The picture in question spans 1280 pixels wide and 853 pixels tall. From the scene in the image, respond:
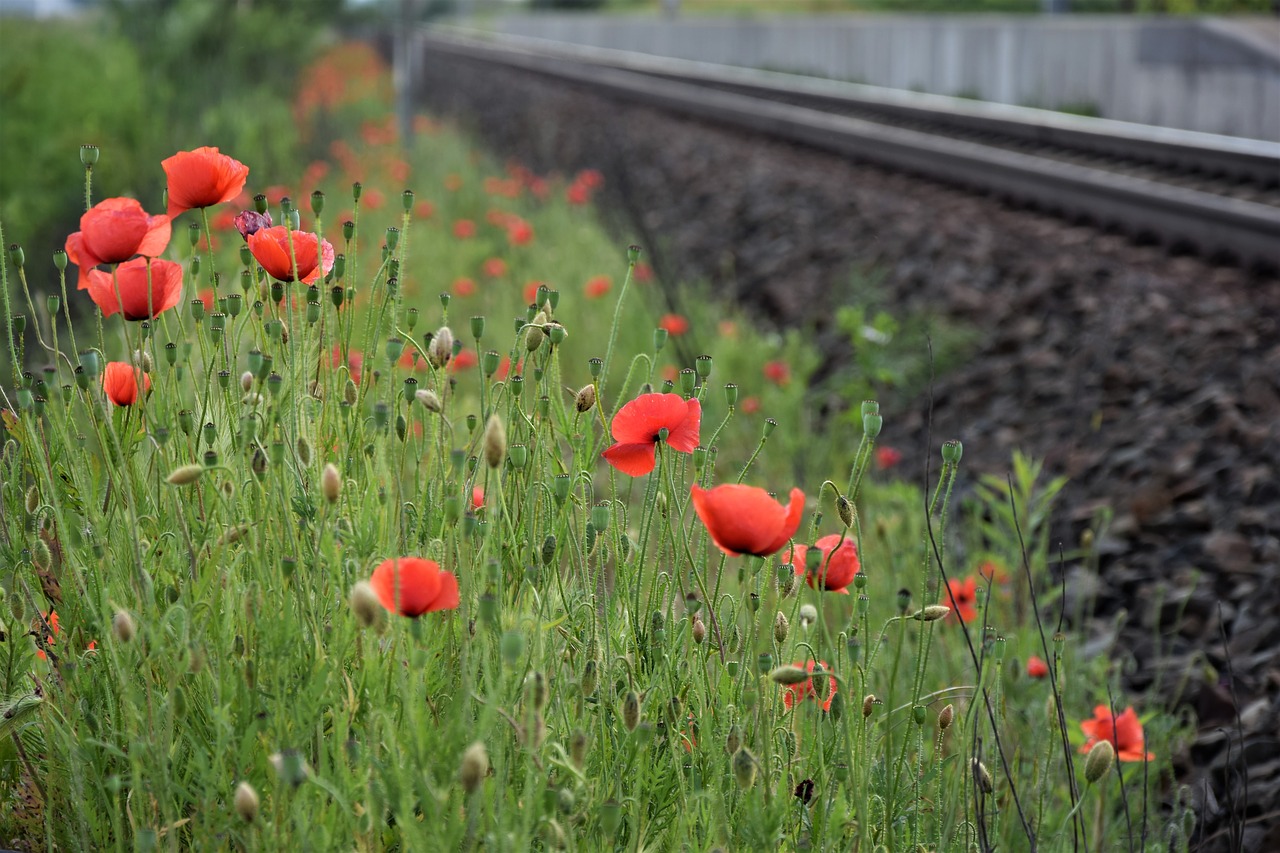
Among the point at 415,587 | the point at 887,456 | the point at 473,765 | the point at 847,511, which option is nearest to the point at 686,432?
the point at 847,511

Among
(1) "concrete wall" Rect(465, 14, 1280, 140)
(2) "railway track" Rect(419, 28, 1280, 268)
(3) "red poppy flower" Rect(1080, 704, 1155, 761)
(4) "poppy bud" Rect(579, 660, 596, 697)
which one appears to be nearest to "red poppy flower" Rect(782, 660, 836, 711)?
(4) "poppy bud" Rect(579, 660, 596, 697)

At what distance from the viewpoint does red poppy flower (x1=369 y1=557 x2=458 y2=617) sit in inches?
48.2

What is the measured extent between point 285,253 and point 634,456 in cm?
50

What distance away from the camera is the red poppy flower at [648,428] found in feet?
4.83

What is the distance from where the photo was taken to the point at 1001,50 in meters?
14.9

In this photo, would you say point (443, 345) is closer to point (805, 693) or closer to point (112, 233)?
point (112, 233)

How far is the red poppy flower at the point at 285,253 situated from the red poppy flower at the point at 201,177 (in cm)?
7

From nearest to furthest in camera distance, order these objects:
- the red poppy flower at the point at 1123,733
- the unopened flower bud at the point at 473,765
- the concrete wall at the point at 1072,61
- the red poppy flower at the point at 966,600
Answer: the unopened flower bud at the point at 473,765, the red poppy flower at the point at 1123,733, the red poppy flower at the point at 966,600, the concrete wall at the point at 1072,61

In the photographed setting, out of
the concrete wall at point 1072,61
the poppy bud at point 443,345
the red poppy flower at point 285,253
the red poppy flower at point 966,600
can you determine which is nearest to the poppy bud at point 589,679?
the poppy bud at point 443,345

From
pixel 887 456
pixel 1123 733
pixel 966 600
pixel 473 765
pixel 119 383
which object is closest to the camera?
pixel 473 765

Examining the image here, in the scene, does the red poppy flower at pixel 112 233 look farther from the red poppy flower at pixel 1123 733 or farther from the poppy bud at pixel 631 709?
the red poppy flower at pixel 1123 733

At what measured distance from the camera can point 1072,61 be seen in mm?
13609

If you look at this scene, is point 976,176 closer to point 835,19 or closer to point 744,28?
point 835,19

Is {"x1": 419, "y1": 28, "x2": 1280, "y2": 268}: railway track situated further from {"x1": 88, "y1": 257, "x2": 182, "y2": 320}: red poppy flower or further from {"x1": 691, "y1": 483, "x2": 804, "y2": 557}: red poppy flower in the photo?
{"x1": 88, "y1": 257, "x2": 182, "y2": 320}: red poppy flower
